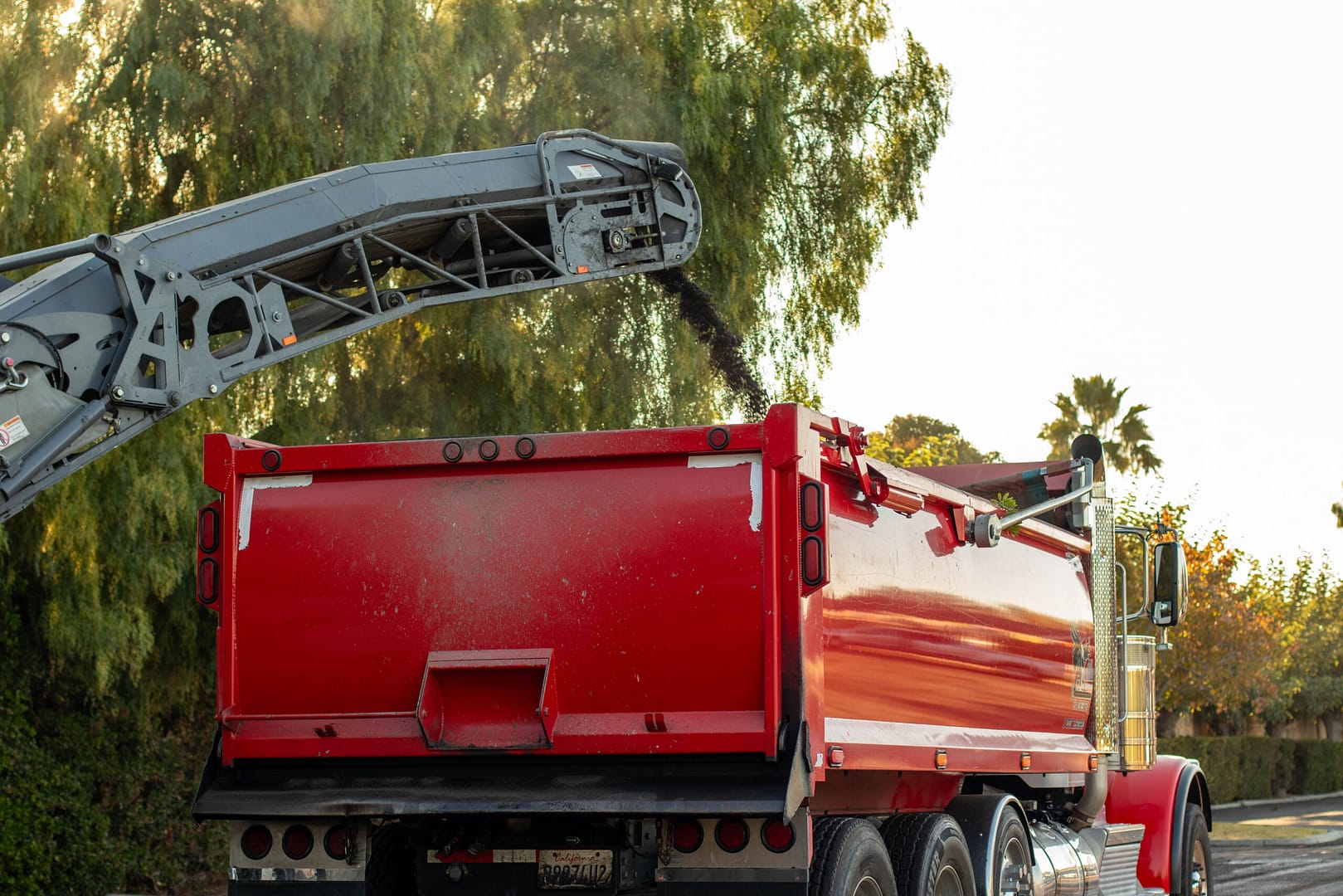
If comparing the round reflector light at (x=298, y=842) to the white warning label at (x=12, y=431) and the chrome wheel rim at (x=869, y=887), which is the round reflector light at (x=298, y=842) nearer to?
the white warning label at (x=12, y=431)

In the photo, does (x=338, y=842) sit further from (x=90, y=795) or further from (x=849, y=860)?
(x=90, y=795)

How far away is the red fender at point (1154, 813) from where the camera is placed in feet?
36.0

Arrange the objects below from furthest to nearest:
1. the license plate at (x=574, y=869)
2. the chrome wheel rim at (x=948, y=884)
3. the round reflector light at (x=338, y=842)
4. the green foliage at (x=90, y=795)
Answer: the green foliage at (x=90, y=795) < the chrome wheel rim at (x=948, y=884) < the round reflector light at (x=338, y=842) < the license plate at (x=574, y=869)

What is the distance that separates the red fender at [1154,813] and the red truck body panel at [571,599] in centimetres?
438

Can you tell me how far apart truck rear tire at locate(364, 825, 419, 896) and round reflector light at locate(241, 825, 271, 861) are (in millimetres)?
444

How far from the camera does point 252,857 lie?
6797 mm

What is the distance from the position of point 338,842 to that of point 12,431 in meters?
2.15

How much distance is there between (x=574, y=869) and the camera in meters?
6.46

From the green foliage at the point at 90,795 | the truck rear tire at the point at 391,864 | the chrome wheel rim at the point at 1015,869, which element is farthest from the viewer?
the green foliage at the point at 90,795

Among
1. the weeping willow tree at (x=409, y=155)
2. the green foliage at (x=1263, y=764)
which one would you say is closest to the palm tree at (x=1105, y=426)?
the green foliage at (x=1263, y=764)

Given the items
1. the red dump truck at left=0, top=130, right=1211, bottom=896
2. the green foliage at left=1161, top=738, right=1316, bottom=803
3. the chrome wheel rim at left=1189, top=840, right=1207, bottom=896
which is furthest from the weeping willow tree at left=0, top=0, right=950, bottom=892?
the green foliage at left=1161, top=738, right=1316, bottom=803

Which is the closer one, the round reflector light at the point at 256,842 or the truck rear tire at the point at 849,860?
the truck rear tire at the point at 849,860

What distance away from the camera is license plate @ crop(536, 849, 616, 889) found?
6.42m

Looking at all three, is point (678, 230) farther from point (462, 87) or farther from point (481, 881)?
point (462, 87)
